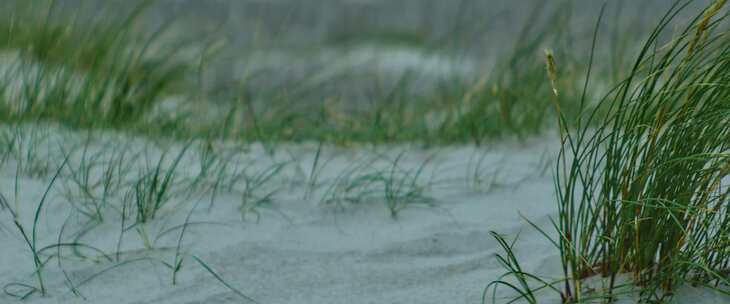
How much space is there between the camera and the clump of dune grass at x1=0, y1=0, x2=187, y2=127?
128 inches

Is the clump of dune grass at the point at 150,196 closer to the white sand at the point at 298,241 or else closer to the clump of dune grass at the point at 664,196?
the white sand at the point at 298,241

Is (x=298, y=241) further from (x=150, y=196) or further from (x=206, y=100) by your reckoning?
(x=206, y=100)

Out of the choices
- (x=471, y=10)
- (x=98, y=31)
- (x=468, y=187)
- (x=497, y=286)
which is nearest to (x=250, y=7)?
(x=471, y=10)

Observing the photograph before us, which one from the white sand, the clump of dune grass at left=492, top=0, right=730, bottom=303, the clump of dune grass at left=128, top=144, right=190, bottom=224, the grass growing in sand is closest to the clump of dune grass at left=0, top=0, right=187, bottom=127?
the grass growing in sand

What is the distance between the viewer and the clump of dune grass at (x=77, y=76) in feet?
10.7

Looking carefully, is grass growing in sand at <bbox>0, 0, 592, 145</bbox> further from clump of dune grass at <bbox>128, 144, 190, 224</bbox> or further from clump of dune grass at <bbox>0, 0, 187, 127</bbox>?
clump of dune grass at <bbox>128, 144, 190, 224</bbox>

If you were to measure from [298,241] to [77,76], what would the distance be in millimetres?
1741

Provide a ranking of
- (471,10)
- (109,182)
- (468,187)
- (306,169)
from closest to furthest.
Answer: (109,182) → (468,187) → (306,169) → (471,10)

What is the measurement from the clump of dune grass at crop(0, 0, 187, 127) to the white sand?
297 millimetres

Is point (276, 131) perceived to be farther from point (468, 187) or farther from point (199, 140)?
point (468, 187)

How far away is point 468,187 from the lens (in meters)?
2.86

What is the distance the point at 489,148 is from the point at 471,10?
5.55 meters

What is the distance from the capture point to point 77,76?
3.76 m

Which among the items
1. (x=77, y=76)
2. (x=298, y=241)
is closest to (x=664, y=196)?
(x=298, y=241)
